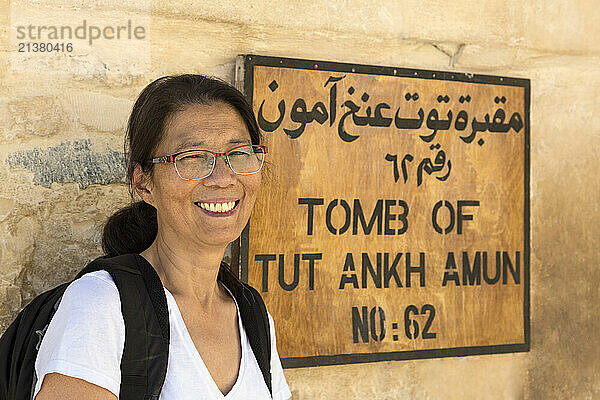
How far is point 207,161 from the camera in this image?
191cm

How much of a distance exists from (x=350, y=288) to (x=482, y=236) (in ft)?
1.64

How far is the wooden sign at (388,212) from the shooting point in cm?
256

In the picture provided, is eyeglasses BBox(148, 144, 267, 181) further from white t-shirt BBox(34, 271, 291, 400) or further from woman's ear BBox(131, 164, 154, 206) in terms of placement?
white t-shirt BBox(34, 271, 291, 400)

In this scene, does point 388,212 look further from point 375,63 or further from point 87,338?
point 87,338

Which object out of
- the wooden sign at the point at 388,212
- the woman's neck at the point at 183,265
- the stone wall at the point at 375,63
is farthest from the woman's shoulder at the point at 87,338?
the wooden sign at the point at 388,212

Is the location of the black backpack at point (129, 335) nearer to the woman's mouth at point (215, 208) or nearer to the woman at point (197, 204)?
the woman at point (197, 204)

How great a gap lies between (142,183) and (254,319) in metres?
0.42

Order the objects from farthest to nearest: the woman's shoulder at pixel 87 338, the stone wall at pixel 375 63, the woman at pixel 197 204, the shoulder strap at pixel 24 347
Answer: the stone wall at pixel 375 63
the woman at pixel 197 204
the shoulder strap at pixel 24 347
the woman's shoulder at pixel 87 338

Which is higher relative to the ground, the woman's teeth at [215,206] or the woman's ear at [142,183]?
the woman's ear at [142,183]

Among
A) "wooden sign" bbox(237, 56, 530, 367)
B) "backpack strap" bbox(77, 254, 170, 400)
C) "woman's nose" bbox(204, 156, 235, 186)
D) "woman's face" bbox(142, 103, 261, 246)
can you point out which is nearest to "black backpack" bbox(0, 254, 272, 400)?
"backpack strap" bbox(77, 254, 170, 400)

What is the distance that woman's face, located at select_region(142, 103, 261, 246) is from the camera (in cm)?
190

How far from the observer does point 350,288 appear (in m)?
2.66

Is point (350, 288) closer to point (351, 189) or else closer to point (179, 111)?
point (351, 189)

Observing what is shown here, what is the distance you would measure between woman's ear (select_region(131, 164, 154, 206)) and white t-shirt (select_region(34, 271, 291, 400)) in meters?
0.26
